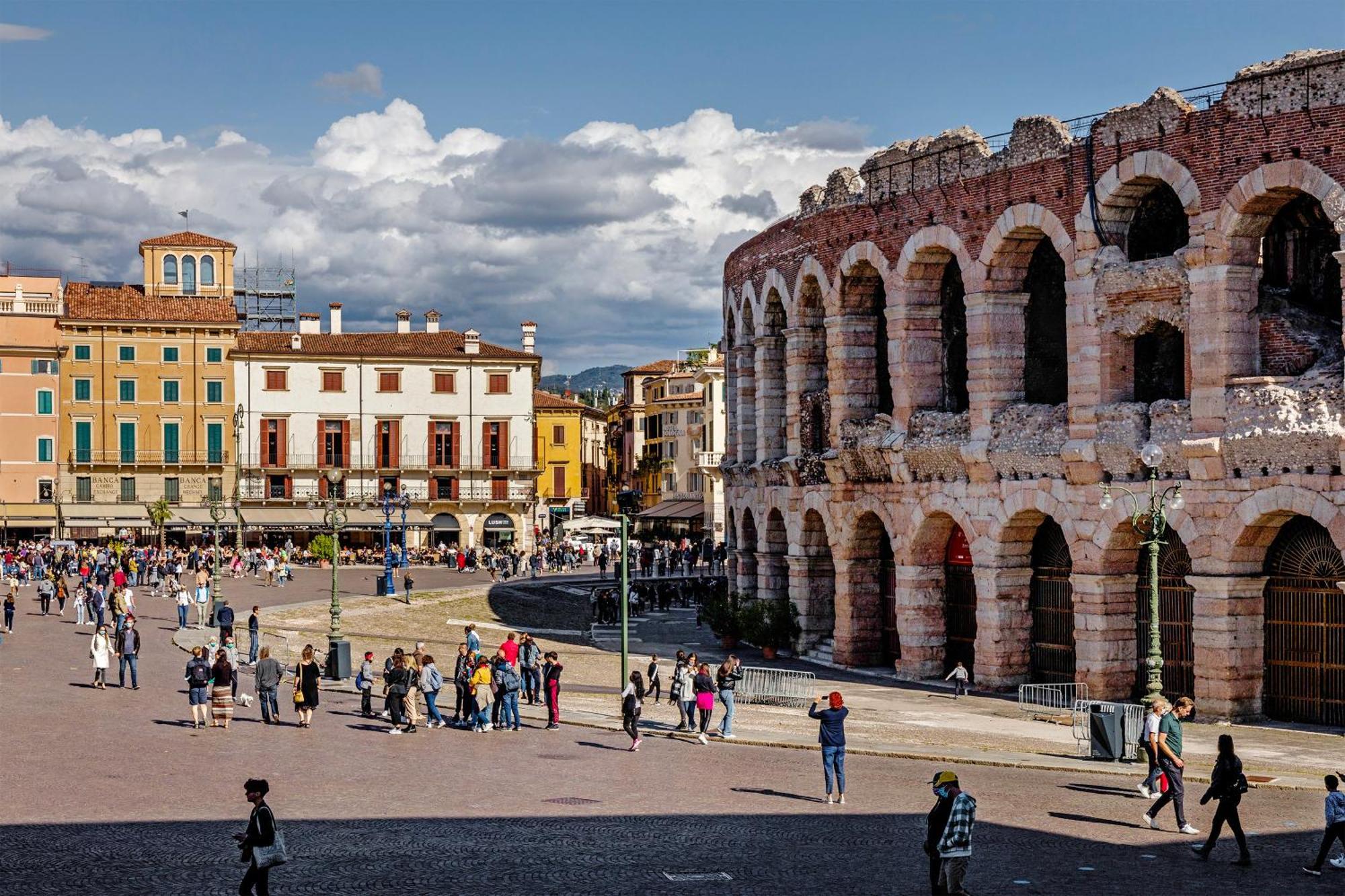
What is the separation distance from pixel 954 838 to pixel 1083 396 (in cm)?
2196

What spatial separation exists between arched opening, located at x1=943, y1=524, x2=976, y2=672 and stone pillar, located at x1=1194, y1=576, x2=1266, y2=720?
9.45 meters

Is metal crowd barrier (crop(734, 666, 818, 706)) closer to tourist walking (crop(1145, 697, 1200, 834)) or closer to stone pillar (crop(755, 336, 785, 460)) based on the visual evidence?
stone pillar (crop(755, 336, 785, 460))

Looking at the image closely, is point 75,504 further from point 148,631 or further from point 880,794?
point 880,794

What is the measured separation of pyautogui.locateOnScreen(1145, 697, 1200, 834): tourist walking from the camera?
22.3m

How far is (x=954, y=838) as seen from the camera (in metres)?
17.6

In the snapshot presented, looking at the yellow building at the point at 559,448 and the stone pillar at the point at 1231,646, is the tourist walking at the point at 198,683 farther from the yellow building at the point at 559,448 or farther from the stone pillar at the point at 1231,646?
the yellow building at the point at 559,448

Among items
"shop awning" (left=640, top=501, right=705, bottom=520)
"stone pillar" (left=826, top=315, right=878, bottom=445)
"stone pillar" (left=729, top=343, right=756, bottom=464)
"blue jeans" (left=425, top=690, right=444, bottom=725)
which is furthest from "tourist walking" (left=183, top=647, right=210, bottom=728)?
"shop awning" (left=640, top=501, right=705, bottom=520)

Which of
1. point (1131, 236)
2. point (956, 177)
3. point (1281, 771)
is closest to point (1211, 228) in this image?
point (1131, 236)

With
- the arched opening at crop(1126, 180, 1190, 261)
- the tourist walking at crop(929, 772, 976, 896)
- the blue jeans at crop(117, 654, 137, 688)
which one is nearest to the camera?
the tourist walking at crop(929, 772, 976, 896)

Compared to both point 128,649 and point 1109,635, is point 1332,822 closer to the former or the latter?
point 1109,635

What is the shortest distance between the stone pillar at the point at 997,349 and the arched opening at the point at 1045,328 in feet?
3.41

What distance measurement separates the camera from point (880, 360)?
48469 millimetres

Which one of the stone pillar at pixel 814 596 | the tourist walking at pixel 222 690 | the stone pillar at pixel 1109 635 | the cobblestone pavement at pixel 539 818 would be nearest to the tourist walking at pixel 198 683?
the tourist walking at pixel 222 690

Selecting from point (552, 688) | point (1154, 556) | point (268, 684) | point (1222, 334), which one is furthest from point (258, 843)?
point (1222, 334)
